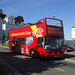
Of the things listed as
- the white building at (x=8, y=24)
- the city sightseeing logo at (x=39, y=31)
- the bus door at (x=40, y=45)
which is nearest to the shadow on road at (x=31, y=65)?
the bus door at (x=40, y=45)

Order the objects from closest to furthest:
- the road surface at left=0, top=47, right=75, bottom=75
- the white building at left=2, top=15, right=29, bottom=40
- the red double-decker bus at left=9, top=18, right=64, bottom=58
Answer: the road surface at left=0, top=47, right=75, bottom=75, the red double-decker bus at left=9, top=18, right=64, bottom=58, the white building at left=2, top=15, right=29, bottom=40

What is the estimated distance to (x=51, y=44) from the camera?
11.6 meters

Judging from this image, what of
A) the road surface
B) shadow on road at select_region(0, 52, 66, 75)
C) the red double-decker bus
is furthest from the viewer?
the red double-decker bus

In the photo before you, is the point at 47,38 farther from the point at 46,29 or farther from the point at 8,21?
the point at 8,21

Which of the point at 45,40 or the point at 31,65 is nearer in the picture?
the point at 31,65

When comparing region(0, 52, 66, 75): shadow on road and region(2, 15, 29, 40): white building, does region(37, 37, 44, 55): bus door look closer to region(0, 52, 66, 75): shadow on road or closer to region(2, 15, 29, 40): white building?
region(0, 52, 66, 75): shadow on road

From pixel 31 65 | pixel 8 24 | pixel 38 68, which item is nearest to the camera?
pixel 38 68

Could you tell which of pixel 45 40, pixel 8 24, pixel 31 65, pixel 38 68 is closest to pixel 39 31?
pixel 45 40

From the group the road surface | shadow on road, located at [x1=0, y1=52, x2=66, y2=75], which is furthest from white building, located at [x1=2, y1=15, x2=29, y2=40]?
the road surface

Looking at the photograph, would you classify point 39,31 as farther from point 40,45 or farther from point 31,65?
point 31,65

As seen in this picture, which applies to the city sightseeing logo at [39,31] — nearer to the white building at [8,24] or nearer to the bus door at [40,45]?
the bus door at [40,45]

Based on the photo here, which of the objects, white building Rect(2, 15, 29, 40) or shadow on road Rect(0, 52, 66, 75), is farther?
white building Rect(2, 15, 29, 40)

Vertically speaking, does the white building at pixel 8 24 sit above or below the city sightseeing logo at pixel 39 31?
above

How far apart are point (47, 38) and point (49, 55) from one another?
67.0 inches
